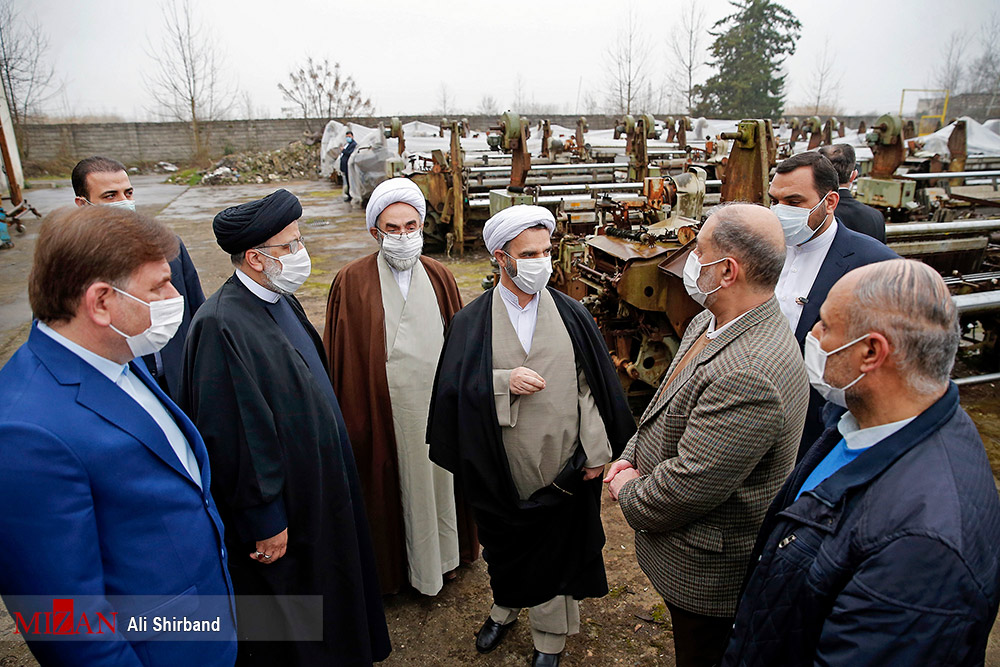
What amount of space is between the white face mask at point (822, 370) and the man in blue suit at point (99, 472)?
1473 millimetres

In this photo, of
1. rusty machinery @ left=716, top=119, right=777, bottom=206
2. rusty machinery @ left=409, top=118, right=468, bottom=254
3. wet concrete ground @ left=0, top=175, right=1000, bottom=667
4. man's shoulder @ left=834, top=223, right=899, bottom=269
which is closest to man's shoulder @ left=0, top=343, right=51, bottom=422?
wet concrete ground @ left=0, top=175, right=1000, bottom=667

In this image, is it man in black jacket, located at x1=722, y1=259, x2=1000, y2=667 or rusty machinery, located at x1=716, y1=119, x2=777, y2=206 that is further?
rusty machinery, located at x1=716, y1=119, x2=777, y2=206

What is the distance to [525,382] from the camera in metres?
2.07

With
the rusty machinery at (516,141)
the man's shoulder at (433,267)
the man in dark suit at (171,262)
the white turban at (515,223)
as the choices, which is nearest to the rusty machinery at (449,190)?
the rusty machinery at (516,141)

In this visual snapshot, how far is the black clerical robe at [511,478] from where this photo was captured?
2.16 metres

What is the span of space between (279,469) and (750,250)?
61.1 inches

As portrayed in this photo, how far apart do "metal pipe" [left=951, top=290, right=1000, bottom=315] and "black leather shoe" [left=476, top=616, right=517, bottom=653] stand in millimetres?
A: 3940

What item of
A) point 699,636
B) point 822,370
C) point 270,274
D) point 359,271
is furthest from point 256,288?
point 699,636

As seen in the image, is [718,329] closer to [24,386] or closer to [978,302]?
[24,386]

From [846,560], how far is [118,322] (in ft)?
5.15

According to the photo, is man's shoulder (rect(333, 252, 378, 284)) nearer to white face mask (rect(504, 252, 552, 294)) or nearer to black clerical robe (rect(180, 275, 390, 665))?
black clerical robe (rect(180, 275, 390, 665))

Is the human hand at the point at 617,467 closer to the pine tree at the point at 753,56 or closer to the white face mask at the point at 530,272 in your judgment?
the white face mask at the point at 530,272

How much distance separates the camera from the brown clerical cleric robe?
2590 mm

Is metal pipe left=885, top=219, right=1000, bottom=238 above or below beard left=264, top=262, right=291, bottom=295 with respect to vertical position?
below
